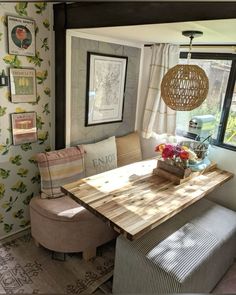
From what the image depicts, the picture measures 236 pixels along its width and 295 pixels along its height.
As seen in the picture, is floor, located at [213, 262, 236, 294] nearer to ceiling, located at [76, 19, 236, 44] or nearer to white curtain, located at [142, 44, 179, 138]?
white curtain, located at [142, 44, 179, 138]

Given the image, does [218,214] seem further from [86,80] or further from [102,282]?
[86,80]

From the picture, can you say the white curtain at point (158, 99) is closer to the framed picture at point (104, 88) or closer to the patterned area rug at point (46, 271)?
the framed picture at point (104, 88)

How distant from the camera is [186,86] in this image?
5.42 feet

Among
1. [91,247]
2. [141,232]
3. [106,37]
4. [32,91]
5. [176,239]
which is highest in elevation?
[106,37]

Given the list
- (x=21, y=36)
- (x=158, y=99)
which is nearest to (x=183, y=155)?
(x=158, y=99)

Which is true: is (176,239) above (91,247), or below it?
above

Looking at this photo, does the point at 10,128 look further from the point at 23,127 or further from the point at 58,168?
the point at 58,168

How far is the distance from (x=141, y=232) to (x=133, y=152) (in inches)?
57.9

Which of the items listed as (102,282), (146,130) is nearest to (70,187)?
(102,282)

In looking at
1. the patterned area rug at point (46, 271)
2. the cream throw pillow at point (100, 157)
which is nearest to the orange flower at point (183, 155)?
the cream throw pillow at point (100, 157)

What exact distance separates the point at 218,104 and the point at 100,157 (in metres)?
1.29

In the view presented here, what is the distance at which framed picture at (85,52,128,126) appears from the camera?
2457mm

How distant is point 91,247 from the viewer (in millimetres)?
2170

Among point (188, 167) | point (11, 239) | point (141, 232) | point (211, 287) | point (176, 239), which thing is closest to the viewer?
point (141, 232)
